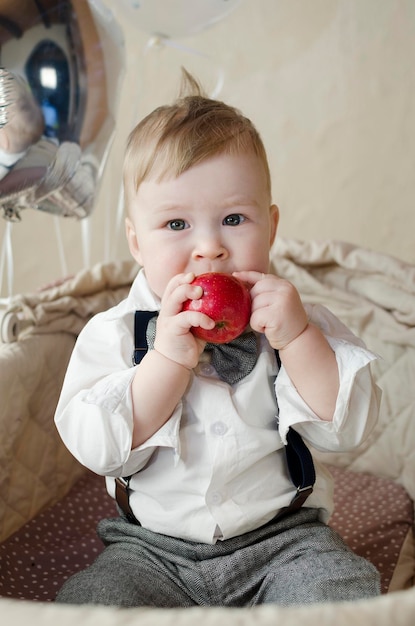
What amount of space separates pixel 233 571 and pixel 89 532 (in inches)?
15.5

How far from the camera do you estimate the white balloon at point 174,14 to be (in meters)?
1.49

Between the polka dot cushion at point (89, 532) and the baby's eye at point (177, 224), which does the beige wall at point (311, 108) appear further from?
the baby's eye at point (177, 224)

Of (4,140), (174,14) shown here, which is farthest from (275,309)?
(174,14)

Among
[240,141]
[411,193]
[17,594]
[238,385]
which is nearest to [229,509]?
[238,385]

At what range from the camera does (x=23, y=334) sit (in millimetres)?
1241

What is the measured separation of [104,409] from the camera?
901mm

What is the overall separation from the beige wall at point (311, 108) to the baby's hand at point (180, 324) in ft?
4.52

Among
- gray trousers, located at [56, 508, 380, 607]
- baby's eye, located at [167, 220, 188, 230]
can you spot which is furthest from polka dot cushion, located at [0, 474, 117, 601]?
baby's eye, located at [167, 220, 188, 230]

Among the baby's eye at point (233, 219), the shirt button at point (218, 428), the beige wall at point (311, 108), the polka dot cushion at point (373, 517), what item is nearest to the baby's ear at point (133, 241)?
the baby's eye at point (233, 219)

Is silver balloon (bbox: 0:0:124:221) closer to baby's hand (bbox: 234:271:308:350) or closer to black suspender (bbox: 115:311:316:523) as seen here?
black suspender (bbox: 115:311:316:523)

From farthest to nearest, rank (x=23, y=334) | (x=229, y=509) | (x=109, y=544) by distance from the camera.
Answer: (x=23, y=334) → (x=109, y=544) → (x=229, y=509)

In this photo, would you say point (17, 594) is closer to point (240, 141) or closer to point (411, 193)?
point (240, 141)

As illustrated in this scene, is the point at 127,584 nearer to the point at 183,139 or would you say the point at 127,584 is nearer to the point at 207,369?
the point at 207,369

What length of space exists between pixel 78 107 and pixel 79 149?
7 centimetres
